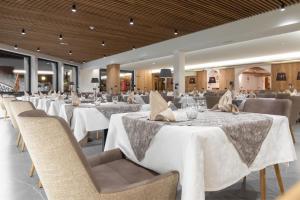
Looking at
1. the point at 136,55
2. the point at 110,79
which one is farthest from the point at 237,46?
the point at 110,79

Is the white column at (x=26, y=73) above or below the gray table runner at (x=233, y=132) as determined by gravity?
above

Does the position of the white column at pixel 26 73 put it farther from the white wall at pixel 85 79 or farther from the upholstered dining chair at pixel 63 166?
the upholstered dining chair at pixel 63 166

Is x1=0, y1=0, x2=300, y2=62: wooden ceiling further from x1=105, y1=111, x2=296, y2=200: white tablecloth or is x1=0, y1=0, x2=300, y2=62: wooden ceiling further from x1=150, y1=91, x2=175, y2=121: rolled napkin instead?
x1=105, y1=111, x2=296, y2=200: white tablecloth

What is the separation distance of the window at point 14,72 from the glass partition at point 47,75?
1.09 m

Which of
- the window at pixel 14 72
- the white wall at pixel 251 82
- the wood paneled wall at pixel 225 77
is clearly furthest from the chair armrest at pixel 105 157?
the white wall at pixel 251 82

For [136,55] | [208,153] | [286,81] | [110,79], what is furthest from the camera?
[110,79]

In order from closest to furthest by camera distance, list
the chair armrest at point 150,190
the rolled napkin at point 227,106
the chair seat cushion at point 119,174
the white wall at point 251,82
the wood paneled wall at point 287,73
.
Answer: the chair armrest at point 150,190 < the chair seat cushion at point 119,174 < the rolled napkin at point 227,106 < the wood paneled wall at point 287,73 < the white wall at point 251,82

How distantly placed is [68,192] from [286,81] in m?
17.5

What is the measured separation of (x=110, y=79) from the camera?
1789cm

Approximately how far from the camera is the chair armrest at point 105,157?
1812mm

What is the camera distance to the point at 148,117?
192 centimetres

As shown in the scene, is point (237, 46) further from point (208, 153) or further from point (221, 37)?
→ point (208, 153)

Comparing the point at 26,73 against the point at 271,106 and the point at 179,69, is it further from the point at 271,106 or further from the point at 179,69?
the point at 271,106

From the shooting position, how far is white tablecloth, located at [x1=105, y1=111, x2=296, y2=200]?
1329 millimetres
